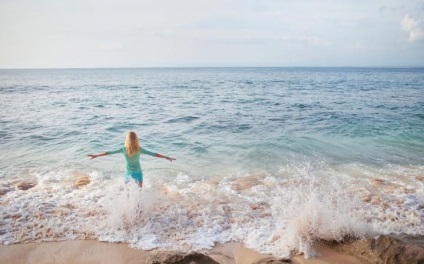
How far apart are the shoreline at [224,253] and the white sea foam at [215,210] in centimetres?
22

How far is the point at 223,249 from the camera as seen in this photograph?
17.9ft

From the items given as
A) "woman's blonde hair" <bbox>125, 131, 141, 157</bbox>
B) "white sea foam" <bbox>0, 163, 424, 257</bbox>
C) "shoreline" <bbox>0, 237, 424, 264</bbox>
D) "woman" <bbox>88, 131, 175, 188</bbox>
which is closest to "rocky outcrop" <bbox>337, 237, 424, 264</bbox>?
"shoreline" <bbox>0, 237, 424, 264</bbox>

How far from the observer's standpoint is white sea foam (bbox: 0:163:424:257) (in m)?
5.73

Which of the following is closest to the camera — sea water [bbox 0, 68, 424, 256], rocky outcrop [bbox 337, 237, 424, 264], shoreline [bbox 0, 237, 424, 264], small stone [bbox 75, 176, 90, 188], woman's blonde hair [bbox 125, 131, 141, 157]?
rocky outcrop [bbox 337, 237, 424, 264]

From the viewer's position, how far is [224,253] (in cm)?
532

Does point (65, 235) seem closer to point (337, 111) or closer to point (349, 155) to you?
point (349, 155)

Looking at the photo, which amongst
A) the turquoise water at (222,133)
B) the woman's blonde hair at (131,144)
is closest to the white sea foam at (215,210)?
the woman's blonde hair at (131,144)

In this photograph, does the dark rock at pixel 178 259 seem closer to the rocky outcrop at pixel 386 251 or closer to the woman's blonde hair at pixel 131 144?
the rocky outcrop at pixel 386 251

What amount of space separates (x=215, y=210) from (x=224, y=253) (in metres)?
1.68

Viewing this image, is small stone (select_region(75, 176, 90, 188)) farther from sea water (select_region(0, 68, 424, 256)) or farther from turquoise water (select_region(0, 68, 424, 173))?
turquoise water (select_region(0, 68, 424, 173))

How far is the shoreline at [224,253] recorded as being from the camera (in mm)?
4789

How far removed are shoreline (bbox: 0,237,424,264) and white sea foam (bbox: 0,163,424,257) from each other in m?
0.22

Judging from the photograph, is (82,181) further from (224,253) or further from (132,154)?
(224,253)

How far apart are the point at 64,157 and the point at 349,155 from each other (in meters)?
11.4
